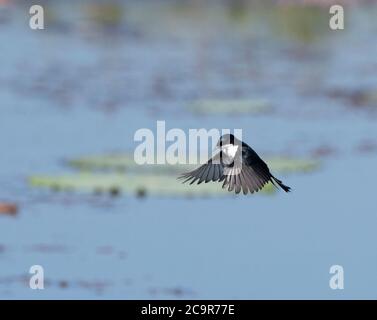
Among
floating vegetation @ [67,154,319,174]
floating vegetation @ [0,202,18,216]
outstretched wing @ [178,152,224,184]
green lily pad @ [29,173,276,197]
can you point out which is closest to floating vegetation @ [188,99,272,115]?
floating vegetation @ [67,154,319,174]

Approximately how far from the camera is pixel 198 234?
10.8m

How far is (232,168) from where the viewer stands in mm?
6594

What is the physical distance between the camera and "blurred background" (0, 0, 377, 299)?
9789 millimetres

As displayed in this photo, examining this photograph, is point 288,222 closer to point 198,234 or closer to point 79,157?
point 198,234

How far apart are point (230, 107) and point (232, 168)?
10987 mm

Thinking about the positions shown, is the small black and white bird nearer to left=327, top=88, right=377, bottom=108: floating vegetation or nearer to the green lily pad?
the green lily pad

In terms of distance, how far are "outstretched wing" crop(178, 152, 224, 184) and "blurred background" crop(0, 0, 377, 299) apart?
2.57 meters

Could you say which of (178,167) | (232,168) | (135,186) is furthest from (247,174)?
(178,167)

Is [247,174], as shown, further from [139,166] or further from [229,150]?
[139,166]

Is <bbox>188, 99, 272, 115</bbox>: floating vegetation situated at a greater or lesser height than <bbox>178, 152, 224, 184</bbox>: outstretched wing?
lesser

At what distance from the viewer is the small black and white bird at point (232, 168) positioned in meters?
6.50

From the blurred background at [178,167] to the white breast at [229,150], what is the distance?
266cm

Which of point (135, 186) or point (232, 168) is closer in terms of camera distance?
point (232, 168)

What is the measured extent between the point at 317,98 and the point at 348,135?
3750 mm
